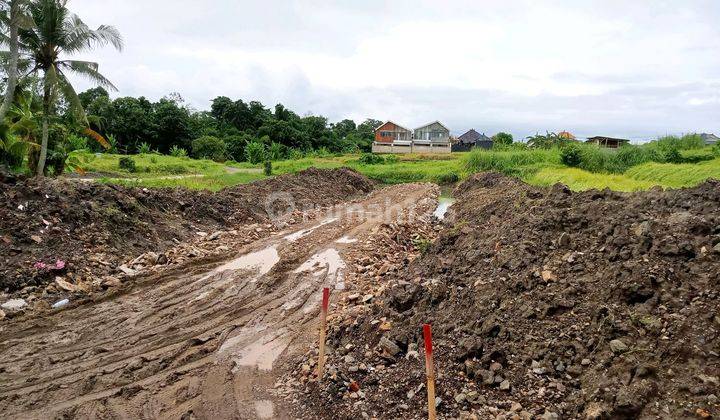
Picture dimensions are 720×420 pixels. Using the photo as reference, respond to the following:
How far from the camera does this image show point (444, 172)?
33688mm

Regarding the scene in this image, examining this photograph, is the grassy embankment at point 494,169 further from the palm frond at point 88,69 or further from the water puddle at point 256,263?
the water puddle at point 256,263

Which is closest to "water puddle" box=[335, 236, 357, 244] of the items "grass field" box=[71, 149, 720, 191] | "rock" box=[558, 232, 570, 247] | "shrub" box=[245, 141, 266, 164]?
"rock" box=[558, 232, 570, 247]

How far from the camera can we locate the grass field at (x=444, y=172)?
52.5 ft

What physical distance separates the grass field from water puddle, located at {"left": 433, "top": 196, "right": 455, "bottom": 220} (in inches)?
149

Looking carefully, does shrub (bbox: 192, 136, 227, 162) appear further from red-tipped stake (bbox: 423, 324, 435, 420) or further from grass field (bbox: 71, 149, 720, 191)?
red-tipped stake (bbox: 423, 324, 435, 420)

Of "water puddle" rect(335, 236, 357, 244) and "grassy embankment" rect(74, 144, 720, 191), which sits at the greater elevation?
"grassy embankment" rect(74, 144, 720, 191)

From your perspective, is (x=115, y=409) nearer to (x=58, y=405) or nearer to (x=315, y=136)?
(x=58, y=405)

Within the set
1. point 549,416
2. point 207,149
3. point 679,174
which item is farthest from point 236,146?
point 549,416

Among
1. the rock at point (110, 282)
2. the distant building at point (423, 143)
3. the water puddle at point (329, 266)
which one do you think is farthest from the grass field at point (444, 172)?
the distant building at point (423, 143)

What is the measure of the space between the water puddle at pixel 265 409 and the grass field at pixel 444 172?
1249cm

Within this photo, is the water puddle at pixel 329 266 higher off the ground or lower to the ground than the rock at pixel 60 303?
higher

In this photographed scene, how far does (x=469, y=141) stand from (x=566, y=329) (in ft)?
193

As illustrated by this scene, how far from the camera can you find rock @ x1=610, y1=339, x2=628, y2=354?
4.70 m

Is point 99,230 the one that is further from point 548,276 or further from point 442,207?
point 442,207
